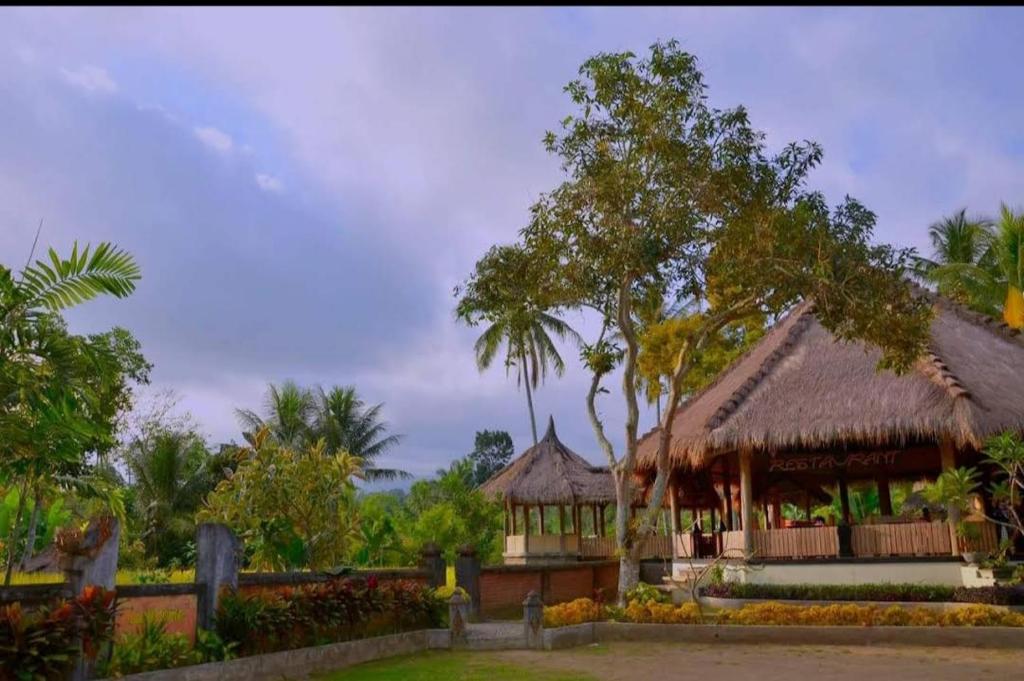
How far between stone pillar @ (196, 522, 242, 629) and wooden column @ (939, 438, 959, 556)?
12.6m

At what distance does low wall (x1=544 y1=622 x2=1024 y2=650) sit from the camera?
12875 mm

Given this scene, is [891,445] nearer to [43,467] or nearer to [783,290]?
[783,290]

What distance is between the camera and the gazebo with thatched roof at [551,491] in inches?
1107

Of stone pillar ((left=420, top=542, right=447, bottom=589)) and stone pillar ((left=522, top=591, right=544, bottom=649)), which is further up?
stone pillar ((left=420, top=542, right=447, bottom=589))

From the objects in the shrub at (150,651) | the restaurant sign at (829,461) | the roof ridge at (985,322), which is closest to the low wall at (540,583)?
the restaurant sign at (829,461)

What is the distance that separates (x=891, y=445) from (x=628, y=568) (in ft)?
20.8

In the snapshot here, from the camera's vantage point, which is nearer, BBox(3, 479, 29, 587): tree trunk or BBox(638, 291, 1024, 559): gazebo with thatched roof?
BBox(3, 479, 29, 587): tree trunk

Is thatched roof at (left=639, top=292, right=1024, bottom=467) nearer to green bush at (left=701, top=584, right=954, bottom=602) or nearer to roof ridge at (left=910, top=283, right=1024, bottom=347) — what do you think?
roof ridge at (left=910, top=283, right=1024, bottom=347)

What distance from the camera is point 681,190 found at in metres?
16.1

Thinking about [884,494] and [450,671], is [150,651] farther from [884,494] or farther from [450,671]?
[884,494]

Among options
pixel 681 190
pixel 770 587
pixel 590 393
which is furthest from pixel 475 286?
pixel 770 587

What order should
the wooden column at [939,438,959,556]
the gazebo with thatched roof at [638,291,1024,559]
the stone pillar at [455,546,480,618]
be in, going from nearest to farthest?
the wooden column at [939,438,959,556], the gazebo with thatched roof at [638,291,1024,559], the stone pillar at [455,546,480,618]

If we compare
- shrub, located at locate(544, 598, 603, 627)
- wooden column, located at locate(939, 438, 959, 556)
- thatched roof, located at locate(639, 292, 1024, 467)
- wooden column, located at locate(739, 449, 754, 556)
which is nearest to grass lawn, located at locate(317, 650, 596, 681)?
shrub, located at locate(544, 598, 603, 627)

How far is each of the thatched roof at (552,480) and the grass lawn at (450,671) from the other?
14.9m
